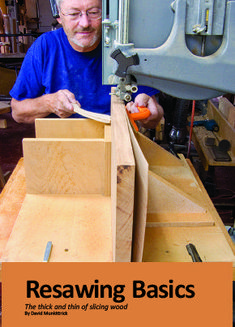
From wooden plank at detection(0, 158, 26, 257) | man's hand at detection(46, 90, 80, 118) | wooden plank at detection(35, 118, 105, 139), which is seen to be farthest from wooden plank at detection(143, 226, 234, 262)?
man's hand at detection(46, 90, 80, 118)

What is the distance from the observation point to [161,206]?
996mm

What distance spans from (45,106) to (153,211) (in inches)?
35.1

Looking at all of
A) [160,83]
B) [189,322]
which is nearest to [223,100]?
[160,83]

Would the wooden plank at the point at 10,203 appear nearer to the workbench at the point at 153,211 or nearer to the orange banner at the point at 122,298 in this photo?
the workbench at the point at 153,211

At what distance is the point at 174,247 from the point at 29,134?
357cm

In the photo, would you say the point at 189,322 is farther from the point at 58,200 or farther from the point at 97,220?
the point at 58,200

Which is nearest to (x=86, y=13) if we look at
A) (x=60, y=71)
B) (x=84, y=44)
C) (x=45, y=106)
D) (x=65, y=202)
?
(x=84, y=44)

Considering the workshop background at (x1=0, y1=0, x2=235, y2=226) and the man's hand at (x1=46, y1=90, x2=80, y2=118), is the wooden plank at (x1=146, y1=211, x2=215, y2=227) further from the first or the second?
the workshop background at (x1=0, y1=0, x2=235, y2=226)

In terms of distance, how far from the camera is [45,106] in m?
1.60

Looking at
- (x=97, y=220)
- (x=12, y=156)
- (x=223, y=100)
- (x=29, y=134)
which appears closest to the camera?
(x=97, y=220)

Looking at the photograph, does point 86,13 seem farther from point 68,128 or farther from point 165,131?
point 165,131

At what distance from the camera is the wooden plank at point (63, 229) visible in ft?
2.74

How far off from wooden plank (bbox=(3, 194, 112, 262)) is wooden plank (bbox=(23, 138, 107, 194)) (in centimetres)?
3

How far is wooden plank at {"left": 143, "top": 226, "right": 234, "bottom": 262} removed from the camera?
840 mm
